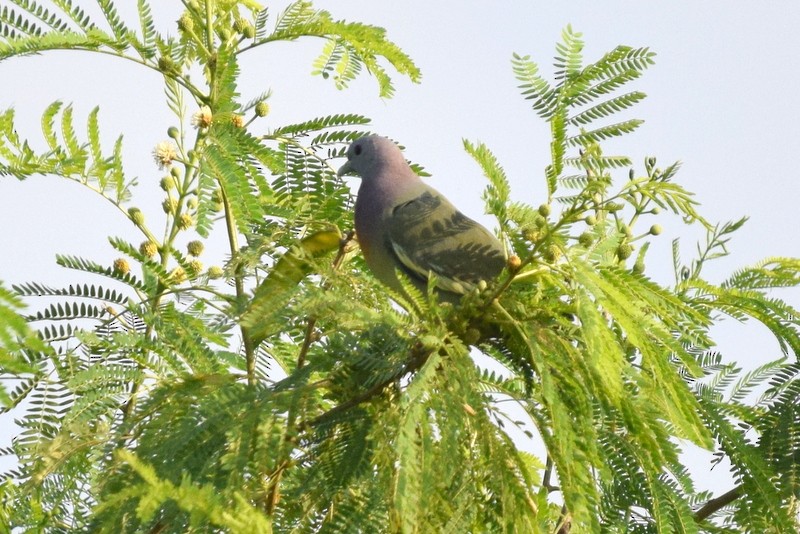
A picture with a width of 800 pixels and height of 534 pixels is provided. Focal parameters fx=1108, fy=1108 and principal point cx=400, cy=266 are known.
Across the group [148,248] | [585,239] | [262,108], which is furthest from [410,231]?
[585,239]

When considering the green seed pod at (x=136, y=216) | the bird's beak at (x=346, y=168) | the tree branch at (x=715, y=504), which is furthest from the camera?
the bird's beak at (x=346, y=168)

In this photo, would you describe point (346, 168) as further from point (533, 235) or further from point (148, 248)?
point (533, 235)

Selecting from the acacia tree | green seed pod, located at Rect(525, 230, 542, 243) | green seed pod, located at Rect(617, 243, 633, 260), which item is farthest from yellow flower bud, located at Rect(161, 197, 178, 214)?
green seed pod, located at Rect(525, 230, 542, 243)

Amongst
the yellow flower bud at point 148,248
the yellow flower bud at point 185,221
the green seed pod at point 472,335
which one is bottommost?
the green seed pod at point 472,335

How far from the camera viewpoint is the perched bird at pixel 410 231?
4582 mm

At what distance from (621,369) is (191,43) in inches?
100

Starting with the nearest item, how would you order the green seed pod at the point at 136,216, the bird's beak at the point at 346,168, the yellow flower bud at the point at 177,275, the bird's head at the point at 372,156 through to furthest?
the yellow flower bud at the point at 177,275
the green seed pod at the point at 136,216
the bird's beak at the point at 346,168
the bird's head at the point at 372,156

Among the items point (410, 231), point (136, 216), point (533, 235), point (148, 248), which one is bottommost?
point (533, 235)

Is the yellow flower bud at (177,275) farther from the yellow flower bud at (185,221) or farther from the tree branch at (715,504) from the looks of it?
the tree branch at (715,504)

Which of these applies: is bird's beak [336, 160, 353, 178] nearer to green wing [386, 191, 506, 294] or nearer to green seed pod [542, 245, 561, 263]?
green wing [386, 191, 506, 294]

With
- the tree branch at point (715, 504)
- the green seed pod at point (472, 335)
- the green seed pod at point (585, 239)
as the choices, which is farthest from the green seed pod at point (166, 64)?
the tree branch at point (715, 504)

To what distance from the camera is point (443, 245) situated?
4699mm

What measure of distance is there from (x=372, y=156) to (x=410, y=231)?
58 cm

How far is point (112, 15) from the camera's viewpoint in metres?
4.38
